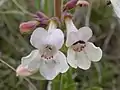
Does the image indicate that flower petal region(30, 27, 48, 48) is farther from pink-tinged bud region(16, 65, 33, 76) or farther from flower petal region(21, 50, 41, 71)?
pink-tinged bud region(16, 65, 33, 76)

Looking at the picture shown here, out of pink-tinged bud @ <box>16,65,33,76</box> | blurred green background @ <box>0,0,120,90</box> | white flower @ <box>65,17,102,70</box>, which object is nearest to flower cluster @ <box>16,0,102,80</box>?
white flower @ <box>65,17,102,70</box>

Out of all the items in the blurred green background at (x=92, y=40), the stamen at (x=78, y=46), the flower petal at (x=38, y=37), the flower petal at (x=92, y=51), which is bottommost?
the blurred green background at (x=92, y=40)

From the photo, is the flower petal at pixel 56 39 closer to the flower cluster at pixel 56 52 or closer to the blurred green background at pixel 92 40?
the flower cluster at pixel 56 52

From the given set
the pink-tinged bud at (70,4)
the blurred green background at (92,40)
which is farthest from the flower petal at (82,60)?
the blurred green background at (92,40)

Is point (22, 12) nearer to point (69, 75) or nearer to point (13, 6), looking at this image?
point (13, 6)

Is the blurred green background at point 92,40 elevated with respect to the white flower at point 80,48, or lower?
lower

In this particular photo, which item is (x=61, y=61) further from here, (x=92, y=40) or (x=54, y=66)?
(x=92, y=40)
